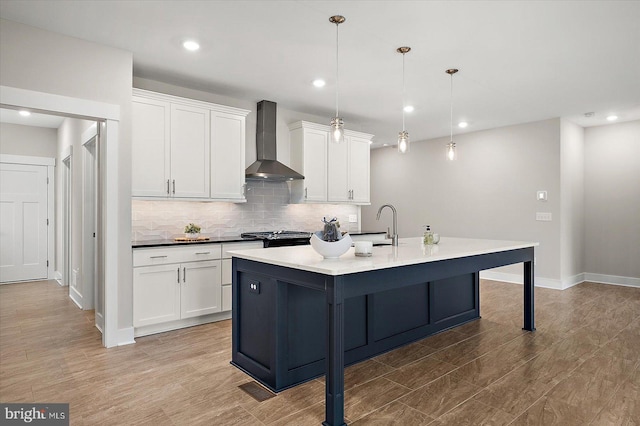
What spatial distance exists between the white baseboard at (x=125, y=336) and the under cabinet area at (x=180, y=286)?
8cm

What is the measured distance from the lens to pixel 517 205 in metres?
6.42

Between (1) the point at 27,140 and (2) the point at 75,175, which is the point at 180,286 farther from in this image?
(1) the point at 27,140

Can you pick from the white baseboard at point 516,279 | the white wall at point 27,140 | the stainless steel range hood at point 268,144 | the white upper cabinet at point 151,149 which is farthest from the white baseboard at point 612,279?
the white wall at point 27,140

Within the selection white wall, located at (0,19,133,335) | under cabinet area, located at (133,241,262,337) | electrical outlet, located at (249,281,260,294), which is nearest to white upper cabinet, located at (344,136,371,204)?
under cabinet area, located at (133,241,262,337)

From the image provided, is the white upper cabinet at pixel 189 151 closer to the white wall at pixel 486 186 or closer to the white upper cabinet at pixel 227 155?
the white upper cabinet at pixel 227 155

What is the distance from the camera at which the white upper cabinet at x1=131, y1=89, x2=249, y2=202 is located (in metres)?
3.90

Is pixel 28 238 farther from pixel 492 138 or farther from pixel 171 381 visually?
pixel 492 138

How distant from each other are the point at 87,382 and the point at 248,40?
9.46 ft

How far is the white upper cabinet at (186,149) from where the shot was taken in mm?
3896

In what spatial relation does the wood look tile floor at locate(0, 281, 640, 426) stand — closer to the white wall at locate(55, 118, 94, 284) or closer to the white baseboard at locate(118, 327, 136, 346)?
the white baseboard at locate(118, 327, 136, 346)

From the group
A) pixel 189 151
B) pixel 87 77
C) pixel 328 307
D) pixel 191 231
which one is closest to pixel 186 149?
pixel 189 151

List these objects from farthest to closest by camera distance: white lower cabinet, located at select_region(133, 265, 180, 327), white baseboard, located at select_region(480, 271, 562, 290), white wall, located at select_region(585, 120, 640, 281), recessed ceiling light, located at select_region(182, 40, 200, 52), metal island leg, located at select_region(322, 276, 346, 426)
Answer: white wall, located at select_region(585, 120, 640, 281) < white baseboard, located at select_region(480, 271, 562, 290) < white lower cabinet, located at select_region(133, 265, 180, 327) < recessed ceiling light, located at select_region(182, 40, 200, 52) < metal island leg, located at select_region(322, 276, 346, 426)

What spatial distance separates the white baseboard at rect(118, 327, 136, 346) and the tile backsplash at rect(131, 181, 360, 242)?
107cm

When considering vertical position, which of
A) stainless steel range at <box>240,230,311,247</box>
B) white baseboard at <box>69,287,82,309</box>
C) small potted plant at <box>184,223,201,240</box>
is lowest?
white baseboard at <box>69,287,82,309</box>
